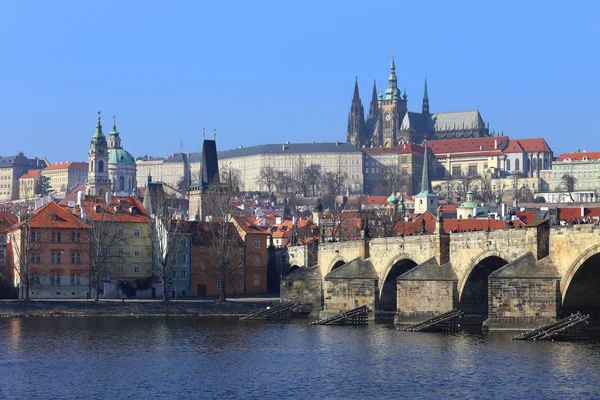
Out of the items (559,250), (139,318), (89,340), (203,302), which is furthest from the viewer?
(203,302)

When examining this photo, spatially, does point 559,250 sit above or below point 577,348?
above

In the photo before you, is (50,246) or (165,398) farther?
(50,246)

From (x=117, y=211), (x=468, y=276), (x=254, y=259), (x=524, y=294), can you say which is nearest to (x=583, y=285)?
(x=524, y=294)

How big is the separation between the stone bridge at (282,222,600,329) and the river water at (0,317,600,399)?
2022 millimetres

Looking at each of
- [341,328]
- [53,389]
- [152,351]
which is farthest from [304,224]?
[53,389]

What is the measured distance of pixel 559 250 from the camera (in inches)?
2239

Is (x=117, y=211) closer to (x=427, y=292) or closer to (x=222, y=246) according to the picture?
(x=222, y=246)

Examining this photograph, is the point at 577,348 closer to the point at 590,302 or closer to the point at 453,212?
the point at 590,302

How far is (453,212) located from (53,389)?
471ft

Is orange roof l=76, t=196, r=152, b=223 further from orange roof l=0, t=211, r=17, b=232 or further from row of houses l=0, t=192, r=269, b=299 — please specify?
orange roof l=0, t=211, r=17, b=232

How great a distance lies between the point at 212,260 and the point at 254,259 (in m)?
5.14

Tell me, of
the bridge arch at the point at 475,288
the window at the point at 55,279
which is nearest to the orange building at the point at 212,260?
the window at the point at 55,279

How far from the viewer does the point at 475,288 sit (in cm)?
6556

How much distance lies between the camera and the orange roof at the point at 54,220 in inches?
3526
